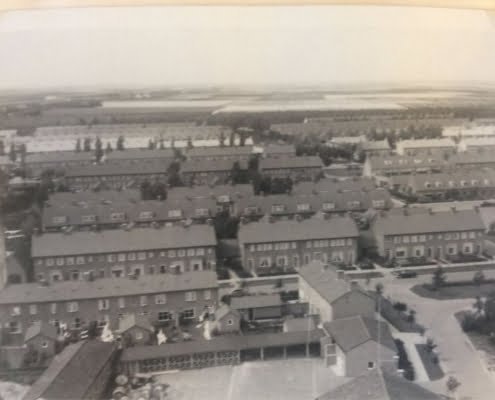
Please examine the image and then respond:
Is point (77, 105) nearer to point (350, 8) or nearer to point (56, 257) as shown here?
point (56, 257)

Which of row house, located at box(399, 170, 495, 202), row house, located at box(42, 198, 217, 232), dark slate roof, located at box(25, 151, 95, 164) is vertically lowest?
row house, located at box(42, 198, 217, 232)

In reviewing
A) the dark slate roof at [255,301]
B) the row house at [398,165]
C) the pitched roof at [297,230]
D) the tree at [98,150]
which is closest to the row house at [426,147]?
the row house at [398,165]

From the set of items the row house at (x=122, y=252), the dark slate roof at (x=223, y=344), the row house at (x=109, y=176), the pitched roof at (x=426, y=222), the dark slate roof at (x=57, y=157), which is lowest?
the dark slate roof at (x=223, y=344)

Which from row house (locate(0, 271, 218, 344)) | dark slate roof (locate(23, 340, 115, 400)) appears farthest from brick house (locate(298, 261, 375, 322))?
dark slate roof (locate(23, 340, 115, 400))

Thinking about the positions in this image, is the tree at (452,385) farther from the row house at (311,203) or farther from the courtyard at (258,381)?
the row house at (311,203)

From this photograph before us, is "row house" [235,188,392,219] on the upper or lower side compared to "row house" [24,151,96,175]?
lower

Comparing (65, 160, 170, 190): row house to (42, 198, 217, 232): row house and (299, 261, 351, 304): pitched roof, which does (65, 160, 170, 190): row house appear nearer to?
(42, 198, 217, 232): row house

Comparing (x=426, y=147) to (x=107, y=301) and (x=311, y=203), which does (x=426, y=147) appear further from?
(x=107, y=301)
